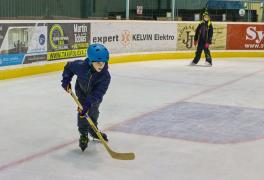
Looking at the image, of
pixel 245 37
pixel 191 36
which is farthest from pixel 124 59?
pixel 245 37

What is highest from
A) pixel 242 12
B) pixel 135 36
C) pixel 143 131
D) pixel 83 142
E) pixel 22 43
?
pixel 242 12

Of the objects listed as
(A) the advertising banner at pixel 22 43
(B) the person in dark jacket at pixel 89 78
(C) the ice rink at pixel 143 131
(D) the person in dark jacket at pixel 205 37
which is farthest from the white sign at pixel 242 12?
(B) the person in dark jacket at pixel 89 78

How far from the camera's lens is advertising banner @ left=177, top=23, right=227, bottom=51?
1572cm

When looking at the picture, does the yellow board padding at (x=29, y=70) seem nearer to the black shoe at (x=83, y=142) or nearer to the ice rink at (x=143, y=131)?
the ice rink at (x=143, y=131)

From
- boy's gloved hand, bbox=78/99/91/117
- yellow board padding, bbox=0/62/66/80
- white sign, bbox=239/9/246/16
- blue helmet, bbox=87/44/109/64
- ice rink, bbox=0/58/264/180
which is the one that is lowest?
ice rink, bbox=0/58/264/180

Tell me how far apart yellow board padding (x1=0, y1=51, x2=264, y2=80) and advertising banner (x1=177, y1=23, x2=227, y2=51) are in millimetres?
198

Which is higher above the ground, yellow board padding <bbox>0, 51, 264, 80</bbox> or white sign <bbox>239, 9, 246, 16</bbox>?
white sign <bbox>239, 9, 246, 16</bbox>

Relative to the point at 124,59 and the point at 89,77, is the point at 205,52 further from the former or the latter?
the point at 89,77

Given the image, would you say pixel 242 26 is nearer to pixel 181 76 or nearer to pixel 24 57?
pixel 181 76

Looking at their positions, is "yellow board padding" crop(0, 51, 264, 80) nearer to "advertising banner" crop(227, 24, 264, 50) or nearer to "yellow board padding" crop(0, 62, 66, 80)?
"yellow board padding" crop(0, 62, 66, 80)

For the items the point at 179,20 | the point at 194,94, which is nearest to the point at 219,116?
the point at 194,94

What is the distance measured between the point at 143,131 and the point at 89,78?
1478mm

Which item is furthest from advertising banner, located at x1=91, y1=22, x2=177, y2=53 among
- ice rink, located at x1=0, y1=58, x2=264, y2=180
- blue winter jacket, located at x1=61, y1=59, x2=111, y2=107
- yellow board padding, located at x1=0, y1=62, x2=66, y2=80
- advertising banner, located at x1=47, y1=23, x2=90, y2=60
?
blue winter jacket, located at x1=61, y1=59, x2=111, y2=107

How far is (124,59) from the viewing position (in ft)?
46.0
